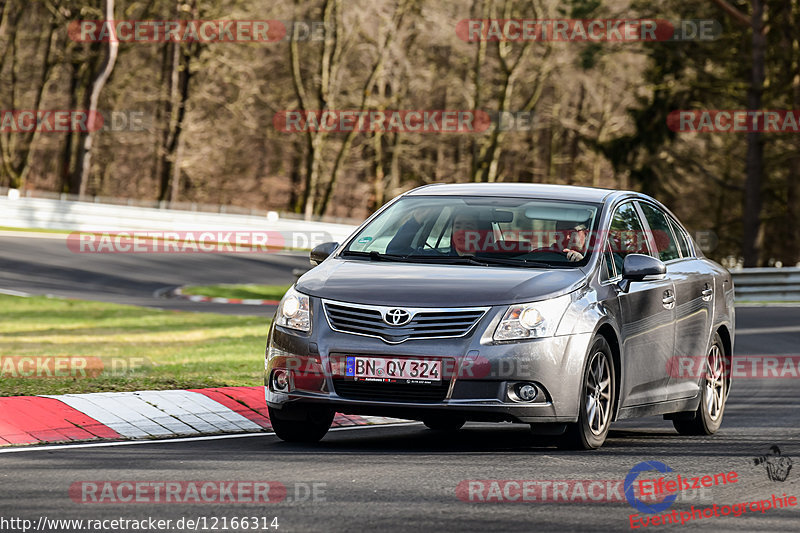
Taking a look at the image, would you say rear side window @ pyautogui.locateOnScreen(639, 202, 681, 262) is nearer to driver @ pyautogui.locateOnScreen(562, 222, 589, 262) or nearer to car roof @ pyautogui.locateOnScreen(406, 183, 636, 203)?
car roof @ pyautogui.locateOnScreen(406, 183, 636, 203)

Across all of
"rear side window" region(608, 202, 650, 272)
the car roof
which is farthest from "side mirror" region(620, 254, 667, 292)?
the car roof

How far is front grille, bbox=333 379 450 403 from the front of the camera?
24.9ft

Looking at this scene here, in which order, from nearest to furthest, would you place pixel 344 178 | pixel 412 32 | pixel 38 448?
pixel 38 448 → pixel 412 32 → pixel 344 178

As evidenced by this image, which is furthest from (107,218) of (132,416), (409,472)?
(409,472)

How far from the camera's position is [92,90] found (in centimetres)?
4500

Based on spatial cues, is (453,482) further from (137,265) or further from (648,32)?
(648,32)

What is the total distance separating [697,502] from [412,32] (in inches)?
1879

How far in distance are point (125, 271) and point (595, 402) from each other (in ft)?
80.9

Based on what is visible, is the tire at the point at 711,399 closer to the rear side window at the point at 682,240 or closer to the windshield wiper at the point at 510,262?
the rear side window at the point at 682,240

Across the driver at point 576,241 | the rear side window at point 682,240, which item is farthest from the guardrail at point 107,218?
the driver at point 576,241

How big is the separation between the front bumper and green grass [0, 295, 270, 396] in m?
2.67

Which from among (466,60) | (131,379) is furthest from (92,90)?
(131,379)

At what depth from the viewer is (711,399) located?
33.1ft

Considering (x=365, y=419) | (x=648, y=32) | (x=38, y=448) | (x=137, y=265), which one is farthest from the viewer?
(x=648, y=32)
